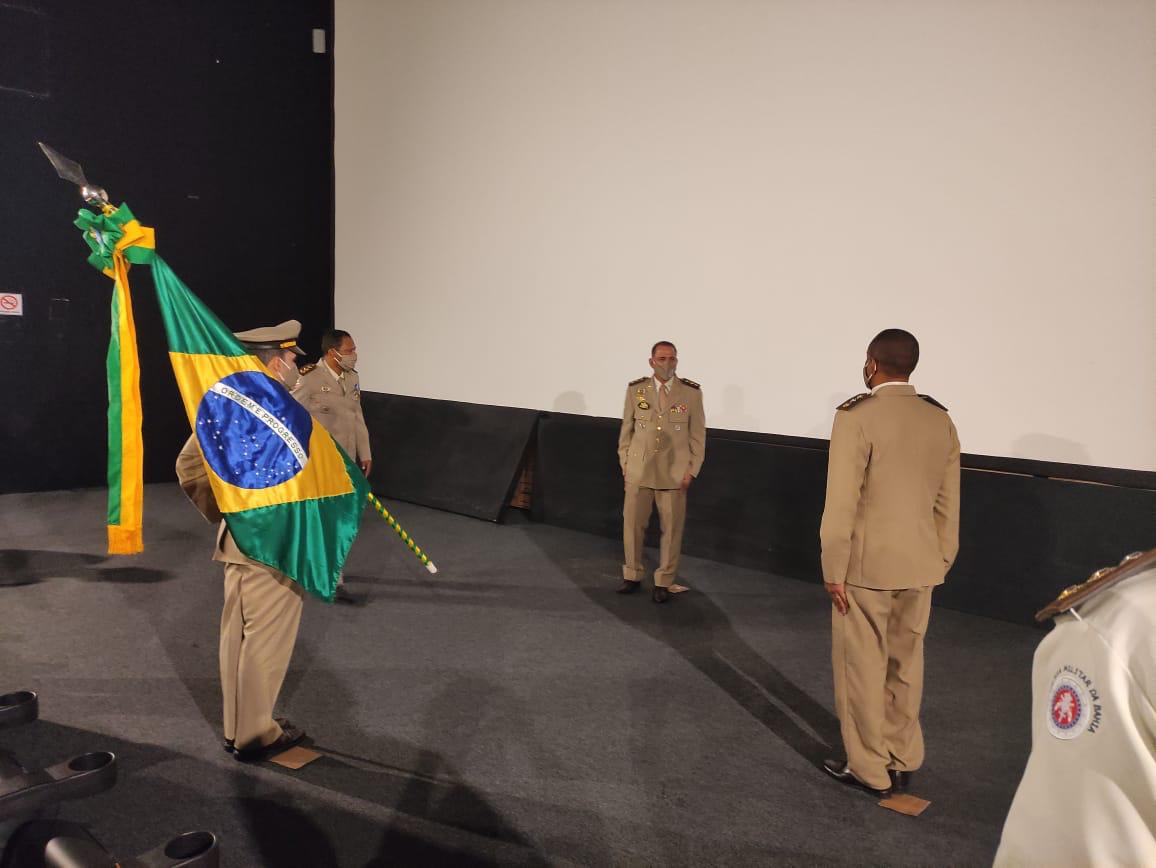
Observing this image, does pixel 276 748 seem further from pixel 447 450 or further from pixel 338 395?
pixel 447 450

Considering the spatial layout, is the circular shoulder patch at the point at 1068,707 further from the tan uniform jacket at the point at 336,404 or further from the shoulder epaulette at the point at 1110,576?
the tan uniform jacket at the point at 336,404

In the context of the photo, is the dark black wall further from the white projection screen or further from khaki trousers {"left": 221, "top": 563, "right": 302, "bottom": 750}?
khaki trousers {"left": 221, "top": 563, "right": 302, "bottom": 750}

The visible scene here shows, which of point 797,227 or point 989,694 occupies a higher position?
point 797,227

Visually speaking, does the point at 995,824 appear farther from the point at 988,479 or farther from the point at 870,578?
the point at 988,479

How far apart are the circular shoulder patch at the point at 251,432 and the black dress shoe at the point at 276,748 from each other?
86 centimetres

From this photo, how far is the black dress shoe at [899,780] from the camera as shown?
8.56ft

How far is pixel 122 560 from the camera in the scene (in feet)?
16.5

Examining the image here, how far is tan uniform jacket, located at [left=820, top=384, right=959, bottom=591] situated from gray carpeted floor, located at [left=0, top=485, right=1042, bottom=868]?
2.37 feet

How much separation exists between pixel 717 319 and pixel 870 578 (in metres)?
3.08

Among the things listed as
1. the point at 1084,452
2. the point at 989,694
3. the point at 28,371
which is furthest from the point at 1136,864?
the point at 28,371

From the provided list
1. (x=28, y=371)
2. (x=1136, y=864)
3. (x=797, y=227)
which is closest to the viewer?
(x=1136, y=864)

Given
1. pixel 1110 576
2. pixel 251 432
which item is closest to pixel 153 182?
pixel 251 432

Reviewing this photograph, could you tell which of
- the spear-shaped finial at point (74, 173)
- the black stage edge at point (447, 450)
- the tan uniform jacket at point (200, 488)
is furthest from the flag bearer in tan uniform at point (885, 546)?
the black stage edge at point (447, 450)

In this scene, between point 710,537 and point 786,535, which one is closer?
point 786,535
